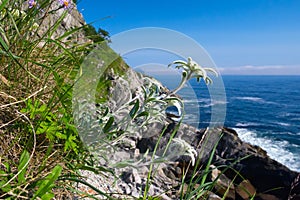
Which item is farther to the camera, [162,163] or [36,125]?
[162,163]

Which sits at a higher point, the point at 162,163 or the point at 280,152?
the point at 162,163

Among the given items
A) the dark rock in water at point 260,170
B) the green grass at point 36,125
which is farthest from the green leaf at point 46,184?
the dark rock in water at point 260,170

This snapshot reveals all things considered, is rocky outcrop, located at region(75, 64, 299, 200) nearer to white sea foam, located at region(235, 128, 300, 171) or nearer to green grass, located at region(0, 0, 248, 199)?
green grass, located at region(0, 0, 248, 199)

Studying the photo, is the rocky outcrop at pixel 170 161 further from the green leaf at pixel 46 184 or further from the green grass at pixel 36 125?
the green leaf at pixel 46 184

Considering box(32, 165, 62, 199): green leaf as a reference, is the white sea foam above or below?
below

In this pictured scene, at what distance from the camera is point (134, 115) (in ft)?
4.57

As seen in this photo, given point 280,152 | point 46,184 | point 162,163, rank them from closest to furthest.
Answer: point 46,184 < point 162,163 < point 280,152

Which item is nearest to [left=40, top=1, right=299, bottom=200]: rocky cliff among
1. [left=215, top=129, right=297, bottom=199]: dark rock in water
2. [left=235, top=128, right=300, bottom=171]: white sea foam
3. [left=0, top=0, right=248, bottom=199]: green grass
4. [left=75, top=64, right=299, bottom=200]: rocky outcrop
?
[left=75, top=64, right=299, bottom=200]: rocky outcrop

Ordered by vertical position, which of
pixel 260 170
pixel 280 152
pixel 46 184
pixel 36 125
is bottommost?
pixel 280 152

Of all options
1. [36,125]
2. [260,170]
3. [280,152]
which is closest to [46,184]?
[36,125]

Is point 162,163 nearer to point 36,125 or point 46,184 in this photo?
point 36,125

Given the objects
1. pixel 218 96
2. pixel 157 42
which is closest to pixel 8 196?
pixel 157 42

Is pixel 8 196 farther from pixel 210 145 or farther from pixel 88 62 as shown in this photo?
pixel 210 145

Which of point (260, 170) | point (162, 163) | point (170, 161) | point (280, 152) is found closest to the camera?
point (170, 161)
